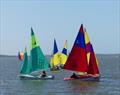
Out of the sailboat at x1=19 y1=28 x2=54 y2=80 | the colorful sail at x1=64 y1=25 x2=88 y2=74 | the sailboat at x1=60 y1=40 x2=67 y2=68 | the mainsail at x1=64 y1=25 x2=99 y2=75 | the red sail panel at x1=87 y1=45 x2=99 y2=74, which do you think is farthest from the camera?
the sailboat at x1=60 y1=40 x2=67 y2=68

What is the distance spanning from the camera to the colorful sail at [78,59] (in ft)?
178

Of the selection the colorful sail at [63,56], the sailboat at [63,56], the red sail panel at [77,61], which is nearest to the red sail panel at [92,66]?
the red sail panel at [77,61]

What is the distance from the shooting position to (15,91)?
43.8 metres

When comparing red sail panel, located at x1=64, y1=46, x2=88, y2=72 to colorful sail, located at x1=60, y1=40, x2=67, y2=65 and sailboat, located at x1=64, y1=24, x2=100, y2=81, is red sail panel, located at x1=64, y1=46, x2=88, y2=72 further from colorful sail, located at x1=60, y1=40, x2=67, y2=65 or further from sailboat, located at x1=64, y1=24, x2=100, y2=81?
colorful sail, located at x1=60, y1=40, x2=67, y2=65

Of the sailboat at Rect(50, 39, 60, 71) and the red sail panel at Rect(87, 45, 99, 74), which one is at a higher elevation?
the sailboat at Rect(50, 39, 60, 71)

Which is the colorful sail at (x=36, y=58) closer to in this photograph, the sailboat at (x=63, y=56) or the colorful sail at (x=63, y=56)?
the sailboat at (x=63, y=56)

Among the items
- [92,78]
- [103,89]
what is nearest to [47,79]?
[92,78]

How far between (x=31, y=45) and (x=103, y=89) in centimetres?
1344

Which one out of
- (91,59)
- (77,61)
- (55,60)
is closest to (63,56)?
(55,60)

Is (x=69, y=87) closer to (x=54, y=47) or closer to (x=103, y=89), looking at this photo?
(x=103, y=89)

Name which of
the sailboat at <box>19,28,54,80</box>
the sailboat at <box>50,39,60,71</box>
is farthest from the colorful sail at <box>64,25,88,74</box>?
the sailboat at <box>50,39,60,71</box>

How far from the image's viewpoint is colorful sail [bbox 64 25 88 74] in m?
54.4

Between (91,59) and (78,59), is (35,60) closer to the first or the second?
(78,59)

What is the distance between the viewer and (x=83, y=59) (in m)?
54.7
